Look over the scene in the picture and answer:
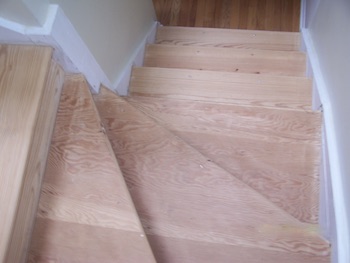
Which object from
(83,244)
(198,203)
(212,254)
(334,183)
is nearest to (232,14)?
(334,183)

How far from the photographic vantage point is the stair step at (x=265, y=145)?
1055 millimetres

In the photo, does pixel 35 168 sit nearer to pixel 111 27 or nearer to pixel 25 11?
pixel 25 11

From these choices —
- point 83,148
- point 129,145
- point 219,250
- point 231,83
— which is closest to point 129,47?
point 231,83

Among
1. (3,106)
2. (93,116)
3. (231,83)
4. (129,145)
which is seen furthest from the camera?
(231,83)

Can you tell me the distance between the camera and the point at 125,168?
0.95 meters

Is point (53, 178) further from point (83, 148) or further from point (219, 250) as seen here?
point (219, 250)

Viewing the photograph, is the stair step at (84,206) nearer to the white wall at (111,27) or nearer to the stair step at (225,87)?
the white wall at (111,27)

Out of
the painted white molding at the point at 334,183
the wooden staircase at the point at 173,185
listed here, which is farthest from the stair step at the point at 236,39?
the wooden staircase at the point at 173,185

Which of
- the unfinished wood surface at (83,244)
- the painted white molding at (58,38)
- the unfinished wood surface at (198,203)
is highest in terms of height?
the painted white molding at (58,38)

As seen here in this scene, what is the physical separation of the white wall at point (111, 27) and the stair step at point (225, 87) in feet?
0.61

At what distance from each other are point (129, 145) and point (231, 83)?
758mm

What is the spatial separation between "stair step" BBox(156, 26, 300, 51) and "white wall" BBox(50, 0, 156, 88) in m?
0.31

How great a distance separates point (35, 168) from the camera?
0.78m

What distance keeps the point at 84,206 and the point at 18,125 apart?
0.28 metres
